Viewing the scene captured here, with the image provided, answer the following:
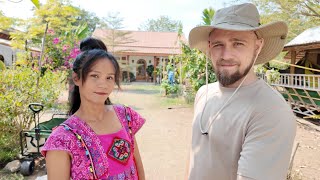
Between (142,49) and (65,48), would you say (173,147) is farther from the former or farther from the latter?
(142,49)

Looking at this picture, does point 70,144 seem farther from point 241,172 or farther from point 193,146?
point 241,172

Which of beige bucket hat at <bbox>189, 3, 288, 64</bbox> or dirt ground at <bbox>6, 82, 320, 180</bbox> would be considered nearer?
beige bucket hat at <bbox>189, 3, 288, 64</bbox>

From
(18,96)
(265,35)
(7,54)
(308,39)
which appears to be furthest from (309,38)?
(7,54)

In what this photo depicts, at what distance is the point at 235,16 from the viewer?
133cm

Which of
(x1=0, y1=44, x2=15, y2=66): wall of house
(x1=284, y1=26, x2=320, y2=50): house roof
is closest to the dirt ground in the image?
(x1=284, y1=26, x2=320, y2=50): house roof

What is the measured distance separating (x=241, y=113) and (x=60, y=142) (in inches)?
32.1

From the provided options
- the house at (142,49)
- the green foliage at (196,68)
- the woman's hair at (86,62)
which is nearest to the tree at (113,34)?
the house at (142,49)

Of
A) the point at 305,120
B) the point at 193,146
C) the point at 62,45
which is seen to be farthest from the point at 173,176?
the point at 62,45

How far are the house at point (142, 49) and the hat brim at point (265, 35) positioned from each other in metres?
19.7

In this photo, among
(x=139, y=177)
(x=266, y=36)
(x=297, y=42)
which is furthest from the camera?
(x=297, y=42)

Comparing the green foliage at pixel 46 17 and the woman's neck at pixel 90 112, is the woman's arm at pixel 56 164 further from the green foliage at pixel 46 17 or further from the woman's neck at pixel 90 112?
the green foliage at pixel 46 17

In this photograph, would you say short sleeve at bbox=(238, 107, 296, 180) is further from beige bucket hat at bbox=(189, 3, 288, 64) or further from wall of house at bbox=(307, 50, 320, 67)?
wall of house at bbox=(307, 50, 320, 67)

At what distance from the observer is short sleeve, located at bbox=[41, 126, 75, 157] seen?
4.33 ft

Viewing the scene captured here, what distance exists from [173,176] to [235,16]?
3442mm
